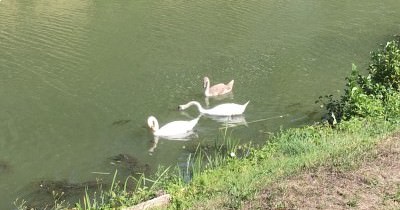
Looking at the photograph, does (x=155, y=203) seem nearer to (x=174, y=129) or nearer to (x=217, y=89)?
(x=174, y=129)

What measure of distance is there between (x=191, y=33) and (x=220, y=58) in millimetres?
3301

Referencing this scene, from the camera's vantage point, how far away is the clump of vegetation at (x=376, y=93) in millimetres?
10469

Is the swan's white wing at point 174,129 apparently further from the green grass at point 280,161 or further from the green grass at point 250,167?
the green grass at point 280,161

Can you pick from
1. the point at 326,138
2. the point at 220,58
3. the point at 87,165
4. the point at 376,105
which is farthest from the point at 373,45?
the point at 87,165

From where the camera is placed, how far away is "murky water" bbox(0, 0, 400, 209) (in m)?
11.5

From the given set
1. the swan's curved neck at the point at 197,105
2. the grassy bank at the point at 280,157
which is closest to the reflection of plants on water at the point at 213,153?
the grassy bank at the point at 280,157

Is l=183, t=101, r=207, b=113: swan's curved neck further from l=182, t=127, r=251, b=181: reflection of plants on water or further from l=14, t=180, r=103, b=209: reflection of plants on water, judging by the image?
l=14, t=180, r=103, b=209: reflection of plants on water

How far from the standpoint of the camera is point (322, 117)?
41.7 feet

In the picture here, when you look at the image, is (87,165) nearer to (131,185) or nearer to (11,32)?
(131,185)

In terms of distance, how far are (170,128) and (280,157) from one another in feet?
12.9

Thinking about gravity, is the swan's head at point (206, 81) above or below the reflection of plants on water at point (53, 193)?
above

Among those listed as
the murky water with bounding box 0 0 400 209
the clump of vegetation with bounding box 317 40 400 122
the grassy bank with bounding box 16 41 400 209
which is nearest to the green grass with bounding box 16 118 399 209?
the grassy bank with bounding box 16 41 400 209

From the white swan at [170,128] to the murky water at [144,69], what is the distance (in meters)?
0.19

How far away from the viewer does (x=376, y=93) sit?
37.0ft
